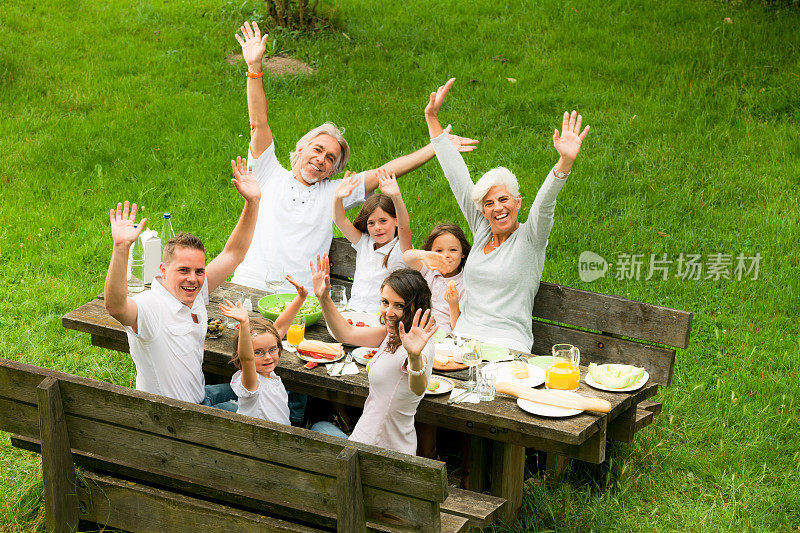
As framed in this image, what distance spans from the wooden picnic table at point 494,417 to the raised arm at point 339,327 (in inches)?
7.1

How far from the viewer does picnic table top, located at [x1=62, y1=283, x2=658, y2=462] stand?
4.41 m

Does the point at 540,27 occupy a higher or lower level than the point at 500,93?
higher

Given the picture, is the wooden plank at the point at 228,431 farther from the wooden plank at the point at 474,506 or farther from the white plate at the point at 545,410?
the white plate at the point at 545,410

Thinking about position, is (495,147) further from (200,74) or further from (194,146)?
(200,74)

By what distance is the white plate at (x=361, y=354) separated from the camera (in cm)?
509

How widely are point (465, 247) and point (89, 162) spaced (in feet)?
16.9

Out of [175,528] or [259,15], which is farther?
[259,15]

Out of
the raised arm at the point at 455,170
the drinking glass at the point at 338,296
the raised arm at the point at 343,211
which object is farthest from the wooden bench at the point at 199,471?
the raised arm at the point at 343,211

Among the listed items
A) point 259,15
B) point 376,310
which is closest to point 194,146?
point 259,15

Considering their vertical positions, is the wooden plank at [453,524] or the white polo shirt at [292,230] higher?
the white polo shirt at [292,230]

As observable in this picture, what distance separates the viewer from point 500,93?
34.3 feet

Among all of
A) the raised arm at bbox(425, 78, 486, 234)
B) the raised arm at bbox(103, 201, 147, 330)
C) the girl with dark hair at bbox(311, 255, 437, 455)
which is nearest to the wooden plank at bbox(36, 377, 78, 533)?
the raised arm at bbox(103, 201, 147, 330)

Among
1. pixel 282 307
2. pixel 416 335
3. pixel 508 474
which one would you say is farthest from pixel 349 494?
pixel 282 307

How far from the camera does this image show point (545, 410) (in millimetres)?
4496
